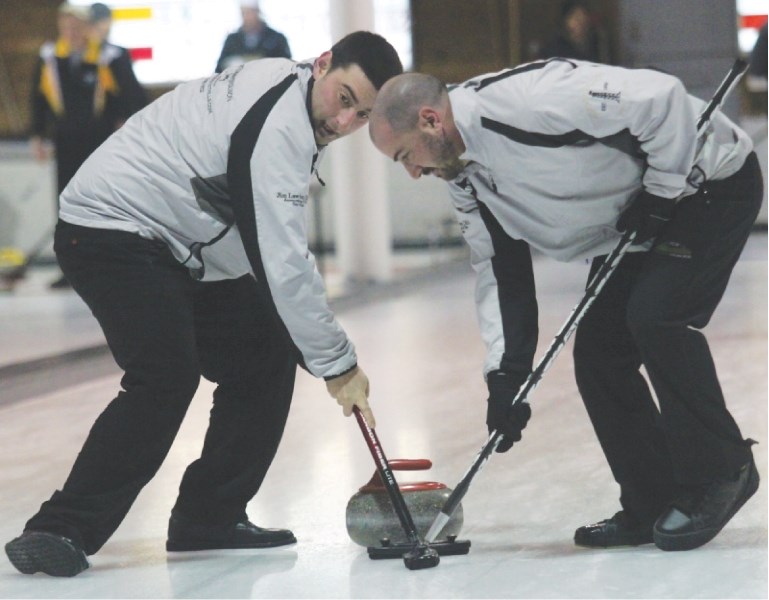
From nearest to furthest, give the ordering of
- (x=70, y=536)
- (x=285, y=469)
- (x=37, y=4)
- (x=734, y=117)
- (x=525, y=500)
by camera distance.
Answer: (x=70, y=536), (x=525, y=500), (x=285, y=469), (x=734, y=117), (x=37, y=4)

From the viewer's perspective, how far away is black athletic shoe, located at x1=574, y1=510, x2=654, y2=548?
115 inches

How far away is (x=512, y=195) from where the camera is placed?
2.72m

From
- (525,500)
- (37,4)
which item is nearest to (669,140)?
(525,500)

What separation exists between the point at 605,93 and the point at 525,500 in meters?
1.19

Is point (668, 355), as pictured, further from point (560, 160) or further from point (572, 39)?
point (572, 39)

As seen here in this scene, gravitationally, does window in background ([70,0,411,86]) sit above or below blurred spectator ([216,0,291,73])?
below

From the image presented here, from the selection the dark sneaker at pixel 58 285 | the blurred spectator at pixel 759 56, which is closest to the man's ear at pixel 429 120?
the blurred spectator at pixel 759 56

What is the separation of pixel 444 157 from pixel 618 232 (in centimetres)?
42

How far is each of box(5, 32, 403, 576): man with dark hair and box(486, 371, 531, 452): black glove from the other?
0.84 feet

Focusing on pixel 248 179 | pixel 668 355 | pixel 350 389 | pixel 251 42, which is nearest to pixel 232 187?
pixel 248 179

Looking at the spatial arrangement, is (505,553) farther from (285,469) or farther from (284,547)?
(285,469)

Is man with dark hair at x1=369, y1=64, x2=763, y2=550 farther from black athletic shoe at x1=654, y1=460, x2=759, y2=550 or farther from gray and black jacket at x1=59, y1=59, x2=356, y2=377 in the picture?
gray and black jacket at x1=59, y1=59, x2=356, y2=377

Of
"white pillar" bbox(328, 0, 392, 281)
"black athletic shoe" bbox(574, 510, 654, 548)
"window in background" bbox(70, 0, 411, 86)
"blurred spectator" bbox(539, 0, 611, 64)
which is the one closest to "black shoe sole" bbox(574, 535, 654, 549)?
"black athletic shoe" bbox(574, 510, 654, 548)

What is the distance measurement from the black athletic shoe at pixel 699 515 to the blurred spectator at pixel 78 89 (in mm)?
5822
